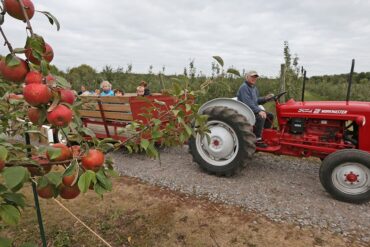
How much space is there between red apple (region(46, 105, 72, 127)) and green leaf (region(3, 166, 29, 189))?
17cm

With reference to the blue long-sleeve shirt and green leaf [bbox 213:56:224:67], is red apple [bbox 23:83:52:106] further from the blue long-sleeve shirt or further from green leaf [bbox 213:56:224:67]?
the blue long-sleeve shirt

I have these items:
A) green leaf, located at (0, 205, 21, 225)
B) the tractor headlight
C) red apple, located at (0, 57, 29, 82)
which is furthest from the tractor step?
red apple, located at (0, 57, 29, 82)

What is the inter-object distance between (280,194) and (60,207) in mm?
2513

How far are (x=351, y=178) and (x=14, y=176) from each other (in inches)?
136

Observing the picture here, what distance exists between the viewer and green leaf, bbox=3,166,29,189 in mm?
686

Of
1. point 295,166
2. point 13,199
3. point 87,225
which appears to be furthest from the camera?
point 295,166

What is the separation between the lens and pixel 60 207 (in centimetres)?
319

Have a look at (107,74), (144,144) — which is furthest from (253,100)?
(107,74)

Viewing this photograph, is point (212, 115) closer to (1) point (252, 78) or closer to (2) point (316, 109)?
(1) point (252, 78)

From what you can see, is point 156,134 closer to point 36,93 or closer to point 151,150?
point 151,150

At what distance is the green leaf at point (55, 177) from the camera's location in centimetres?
80

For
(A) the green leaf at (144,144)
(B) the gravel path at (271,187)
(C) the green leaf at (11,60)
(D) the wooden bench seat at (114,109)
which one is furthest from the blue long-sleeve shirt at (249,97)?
(C) the green leaf at (11,60)

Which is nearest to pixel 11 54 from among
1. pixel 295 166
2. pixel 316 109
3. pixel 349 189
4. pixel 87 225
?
pixel 87 225

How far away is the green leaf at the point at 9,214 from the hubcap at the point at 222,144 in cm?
334
